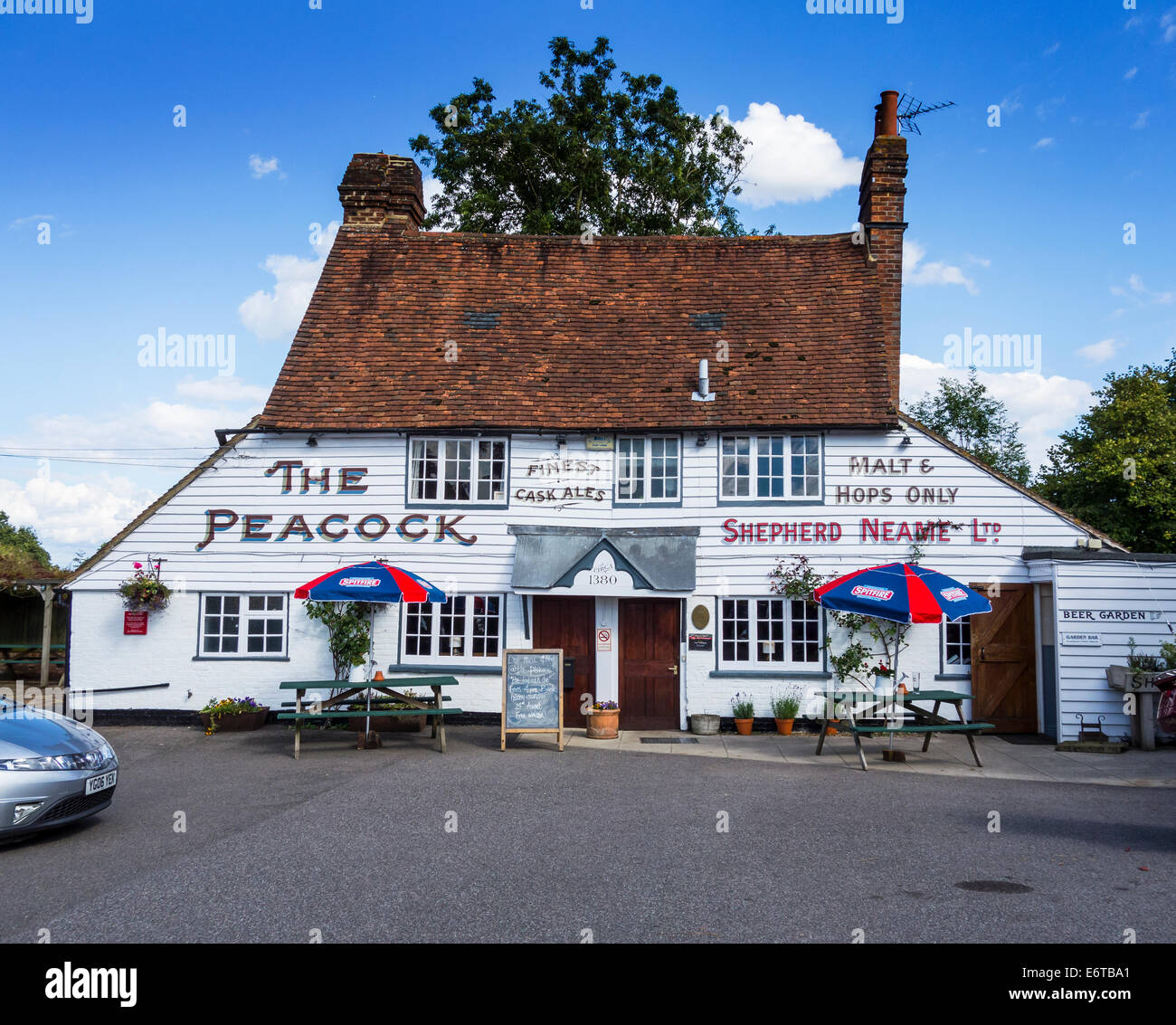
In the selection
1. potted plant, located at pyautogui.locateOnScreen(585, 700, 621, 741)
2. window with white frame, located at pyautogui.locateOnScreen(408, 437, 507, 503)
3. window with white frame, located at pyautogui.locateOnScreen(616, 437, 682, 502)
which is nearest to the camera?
potted plant, located at pyautogui.locateOnScreen(585, 700, 621, 741)

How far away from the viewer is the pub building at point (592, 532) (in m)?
14.9

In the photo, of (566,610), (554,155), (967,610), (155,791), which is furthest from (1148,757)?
(554,155)

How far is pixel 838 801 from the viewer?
9.95 meters

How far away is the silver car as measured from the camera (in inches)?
303

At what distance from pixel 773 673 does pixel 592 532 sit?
12.0ft

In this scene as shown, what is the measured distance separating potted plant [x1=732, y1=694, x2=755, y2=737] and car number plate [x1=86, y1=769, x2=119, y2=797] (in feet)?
30.0

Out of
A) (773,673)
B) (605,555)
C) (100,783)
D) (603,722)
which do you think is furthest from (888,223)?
(100,783)

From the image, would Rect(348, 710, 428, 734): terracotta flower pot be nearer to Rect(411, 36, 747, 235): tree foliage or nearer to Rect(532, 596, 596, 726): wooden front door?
Rect(532, 596, 596, 726): wooden front door

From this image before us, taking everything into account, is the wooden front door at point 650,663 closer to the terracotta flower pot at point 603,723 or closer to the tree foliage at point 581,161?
the terracotta flower pot at point 603,723

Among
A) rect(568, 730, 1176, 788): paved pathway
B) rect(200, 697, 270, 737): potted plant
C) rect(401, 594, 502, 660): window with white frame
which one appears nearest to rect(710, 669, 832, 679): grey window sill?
rect(568, 730, 1176, 788): paved pathway

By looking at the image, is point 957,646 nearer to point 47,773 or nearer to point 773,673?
point 773,673

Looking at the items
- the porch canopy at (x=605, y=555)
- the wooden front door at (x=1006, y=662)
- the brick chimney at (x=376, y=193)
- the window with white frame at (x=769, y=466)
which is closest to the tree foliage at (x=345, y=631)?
the porch canopy at (x=605, y=555)
